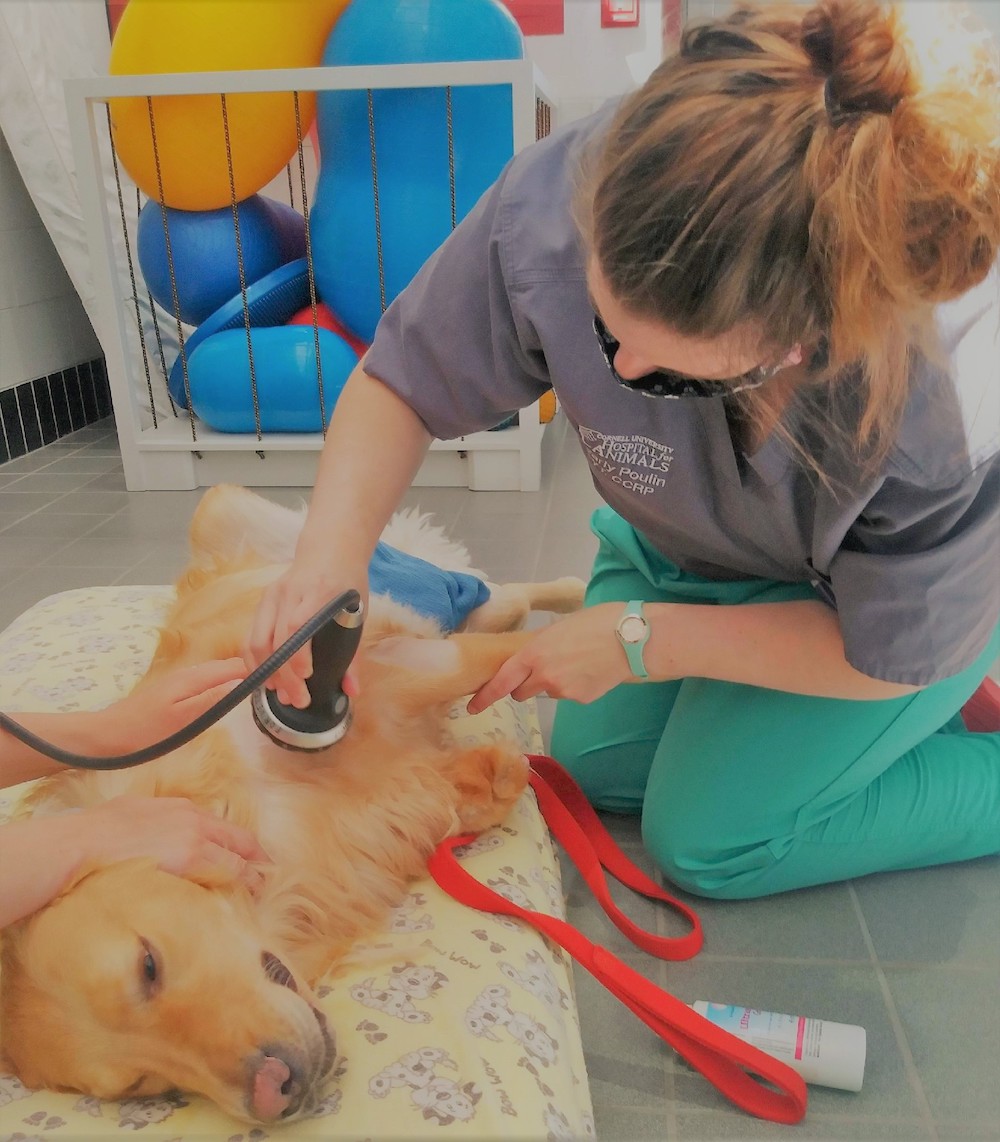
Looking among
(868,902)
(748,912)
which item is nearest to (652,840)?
(748,912)

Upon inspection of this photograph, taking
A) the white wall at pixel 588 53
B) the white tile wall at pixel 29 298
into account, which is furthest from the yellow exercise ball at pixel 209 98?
the white wall at pixel 588 53

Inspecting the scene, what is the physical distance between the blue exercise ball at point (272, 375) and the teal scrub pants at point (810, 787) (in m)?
1.65

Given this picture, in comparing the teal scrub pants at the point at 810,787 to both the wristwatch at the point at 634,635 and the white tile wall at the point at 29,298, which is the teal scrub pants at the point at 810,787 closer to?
the wristwatch at the point at 634,635

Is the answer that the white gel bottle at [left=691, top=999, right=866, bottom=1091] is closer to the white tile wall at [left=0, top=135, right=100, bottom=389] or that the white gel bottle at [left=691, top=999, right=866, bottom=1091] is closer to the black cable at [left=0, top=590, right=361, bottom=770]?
the black cable at [left=0, top=590, right=361, bottom=770]

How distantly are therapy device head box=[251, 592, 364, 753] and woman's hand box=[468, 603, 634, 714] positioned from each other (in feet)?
0.65

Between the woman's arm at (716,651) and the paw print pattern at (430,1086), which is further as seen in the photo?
the woman's arm at (716,651)

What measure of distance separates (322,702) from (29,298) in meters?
2.89

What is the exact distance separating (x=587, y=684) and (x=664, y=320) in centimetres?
48

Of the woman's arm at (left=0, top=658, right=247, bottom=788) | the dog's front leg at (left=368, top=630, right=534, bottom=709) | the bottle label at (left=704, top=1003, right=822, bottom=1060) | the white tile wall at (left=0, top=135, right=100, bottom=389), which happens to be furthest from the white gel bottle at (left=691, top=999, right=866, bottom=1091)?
the white tile wall at (left=0, top=135, right=100, bottom=389)

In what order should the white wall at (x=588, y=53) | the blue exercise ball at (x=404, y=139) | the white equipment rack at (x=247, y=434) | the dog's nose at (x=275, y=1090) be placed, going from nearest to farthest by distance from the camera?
1. the dog's nose at (x=275, y=1090)
2. the white equipment rack at (x=247, y=434)
3. the blue exercise ball at (x=404, y=139)
4. the white wall at (x=588, y=53)

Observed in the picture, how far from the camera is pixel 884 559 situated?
3.05 feet

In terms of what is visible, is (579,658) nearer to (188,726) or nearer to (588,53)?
(188,726)

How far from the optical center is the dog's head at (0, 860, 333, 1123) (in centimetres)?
78

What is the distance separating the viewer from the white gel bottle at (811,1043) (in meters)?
0.94
